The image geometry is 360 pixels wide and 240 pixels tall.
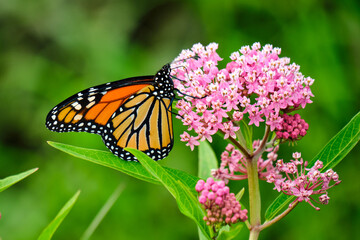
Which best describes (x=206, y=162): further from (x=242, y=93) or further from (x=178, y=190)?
(x=178, y=190)

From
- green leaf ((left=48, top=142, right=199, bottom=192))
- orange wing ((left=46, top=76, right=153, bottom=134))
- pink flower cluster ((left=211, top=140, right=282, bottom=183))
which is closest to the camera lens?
green leaf ((left=48, top=142, right=199, bottom=192))

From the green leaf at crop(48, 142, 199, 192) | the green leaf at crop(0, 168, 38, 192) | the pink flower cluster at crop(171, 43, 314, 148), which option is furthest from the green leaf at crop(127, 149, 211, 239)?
the green leaf at crop(0, 168, 38, 192)

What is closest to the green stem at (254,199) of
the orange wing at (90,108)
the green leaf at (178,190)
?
the green leaf at (178,190)

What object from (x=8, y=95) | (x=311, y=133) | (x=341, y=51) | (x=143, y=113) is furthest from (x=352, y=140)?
(x=8, y=95)

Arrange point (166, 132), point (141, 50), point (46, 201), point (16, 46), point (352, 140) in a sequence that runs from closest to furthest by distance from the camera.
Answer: point (352, 140) → point (166, 132) → point (46, 201) → point (141, 50) → point (16, 46)

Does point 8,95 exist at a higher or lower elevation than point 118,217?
higher

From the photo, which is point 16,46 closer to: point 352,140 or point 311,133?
point 311,133

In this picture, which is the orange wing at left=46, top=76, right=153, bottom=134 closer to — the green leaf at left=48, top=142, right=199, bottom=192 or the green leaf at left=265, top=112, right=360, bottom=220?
the green leaf at left=48, top=142, right=199, bottom=192
